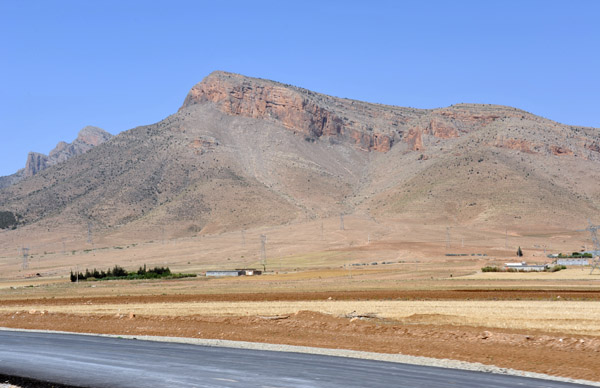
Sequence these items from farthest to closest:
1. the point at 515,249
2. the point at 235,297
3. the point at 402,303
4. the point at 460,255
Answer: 1. the point at 515,249
2. the point at 460,255
3. the point at 235,297
4. the point at 402,303

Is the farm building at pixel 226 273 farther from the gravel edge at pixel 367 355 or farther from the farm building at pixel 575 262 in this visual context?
the gravel edge at pixel 367 355

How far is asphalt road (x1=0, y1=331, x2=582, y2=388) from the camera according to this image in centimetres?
1942

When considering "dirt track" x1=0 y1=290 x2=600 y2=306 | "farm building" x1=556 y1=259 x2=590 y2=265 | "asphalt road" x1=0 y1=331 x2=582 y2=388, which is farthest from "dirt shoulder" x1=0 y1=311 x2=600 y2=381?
"farm building" x1=556 y1=259 x2=590 y2=265

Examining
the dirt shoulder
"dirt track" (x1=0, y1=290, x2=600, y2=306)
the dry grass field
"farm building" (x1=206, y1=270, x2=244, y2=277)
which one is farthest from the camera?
"farm building" (x1=206, y1=270, x2=244, y2=277)

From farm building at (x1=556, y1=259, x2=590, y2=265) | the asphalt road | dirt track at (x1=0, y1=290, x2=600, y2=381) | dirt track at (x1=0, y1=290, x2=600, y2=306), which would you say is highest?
the asphalt road

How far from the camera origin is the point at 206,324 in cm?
3803

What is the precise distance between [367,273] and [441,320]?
2531 inches

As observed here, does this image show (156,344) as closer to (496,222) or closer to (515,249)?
(515,249)

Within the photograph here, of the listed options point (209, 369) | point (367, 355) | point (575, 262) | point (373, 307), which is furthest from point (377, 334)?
point (575, 262)

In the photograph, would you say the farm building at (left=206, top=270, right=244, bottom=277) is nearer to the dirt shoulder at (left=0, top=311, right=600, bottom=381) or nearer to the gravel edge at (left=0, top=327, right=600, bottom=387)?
the dirt shoulder at (left=0, top=311, right=600, bottom=381)

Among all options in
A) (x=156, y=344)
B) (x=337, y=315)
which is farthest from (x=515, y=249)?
(x=156, y=344)

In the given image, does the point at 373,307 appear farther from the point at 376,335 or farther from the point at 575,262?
the point at 575,262

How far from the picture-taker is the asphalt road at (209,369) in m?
19.4

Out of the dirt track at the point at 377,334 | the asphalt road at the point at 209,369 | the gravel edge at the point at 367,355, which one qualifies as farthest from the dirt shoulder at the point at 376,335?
the asphalt road at the point at 209,369
